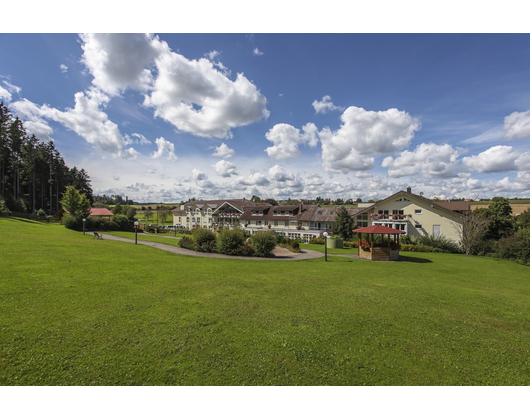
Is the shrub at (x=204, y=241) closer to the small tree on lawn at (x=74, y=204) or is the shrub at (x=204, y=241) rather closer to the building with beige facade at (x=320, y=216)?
the building with beige facade at (x=320, y=216)

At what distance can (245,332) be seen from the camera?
5734 millimetres

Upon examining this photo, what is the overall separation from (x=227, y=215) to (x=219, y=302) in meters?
46.7

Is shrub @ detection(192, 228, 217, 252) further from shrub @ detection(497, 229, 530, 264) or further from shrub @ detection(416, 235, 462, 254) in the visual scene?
shrub @ detection(497, 229, 530, 264)

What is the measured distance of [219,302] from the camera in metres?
7.81

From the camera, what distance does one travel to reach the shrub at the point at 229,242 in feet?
67.2

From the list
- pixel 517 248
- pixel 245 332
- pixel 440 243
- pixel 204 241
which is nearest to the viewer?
pixel 245 332

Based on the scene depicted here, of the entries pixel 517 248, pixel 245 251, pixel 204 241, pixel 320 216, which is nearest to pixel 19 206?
pixel 204 241

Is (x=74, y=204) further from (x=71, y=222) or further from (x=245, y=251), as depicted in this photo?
(x=245, y=251)

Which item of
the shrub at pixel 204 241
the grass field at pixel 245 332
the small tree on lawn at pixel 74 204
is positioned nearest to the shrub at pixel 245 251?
the shrub at pixel 204 241

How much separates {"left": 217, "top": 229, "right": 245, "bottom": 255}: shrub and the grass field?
973 cm

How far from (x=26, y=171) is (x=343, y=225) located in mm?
75524
